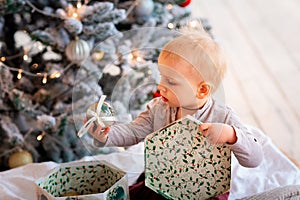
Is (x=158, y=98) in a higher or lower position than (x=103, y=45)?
lower

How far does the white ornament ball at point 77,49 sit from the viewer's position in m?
2.01

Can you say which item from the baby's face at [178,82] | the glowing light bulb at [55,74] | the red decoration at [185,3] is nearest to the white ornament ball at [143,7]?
the red decoration at [185,3]

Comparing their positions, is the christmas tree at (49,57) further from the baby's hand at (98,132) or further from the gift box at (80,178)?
the baby's hand at (98,132)

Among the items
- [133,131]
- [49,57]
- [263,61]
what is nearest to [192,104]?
[133,131]

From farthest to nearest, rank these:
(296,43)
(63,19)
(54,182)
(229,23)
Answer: (229,23) < (296,43) < (63,19) < (54,182)

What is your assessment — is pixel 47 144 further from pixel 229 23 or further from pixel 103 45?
pixel 229 23

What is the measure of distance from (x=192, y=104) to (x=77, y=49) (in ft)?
2.82

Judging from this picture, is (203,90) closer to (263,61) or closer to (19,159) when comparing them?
(19,159)

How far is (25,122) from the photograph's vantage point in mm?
2158

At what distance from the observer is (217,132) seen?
3.99 ft

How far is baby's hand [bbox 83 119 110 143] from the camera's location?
49.6 inches

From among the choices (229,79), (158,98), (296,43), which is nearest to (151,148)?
(158,98)

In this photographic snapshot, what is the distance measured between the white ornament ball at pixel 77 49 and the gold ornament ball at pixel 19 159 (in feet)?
1.25

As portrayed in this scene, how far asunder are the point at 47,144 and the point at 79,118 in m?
0.89
